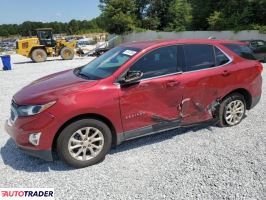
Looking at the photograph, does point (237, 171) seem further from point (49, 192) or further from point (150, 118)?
point (49, 192)

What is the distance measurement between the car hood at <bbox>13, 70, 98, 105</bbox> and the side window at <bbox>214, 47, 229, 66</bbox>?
2.25 meters

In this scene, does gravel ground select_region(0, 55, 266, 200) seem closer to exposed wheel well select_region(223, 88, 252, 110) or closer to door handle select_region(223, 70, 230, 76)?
exposed wheel well select_region(223, 88, 252, 110)

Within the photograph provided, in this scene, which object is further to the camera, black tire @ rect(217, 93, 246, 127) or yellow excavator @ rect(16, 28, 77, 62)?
yellow excavator @ rect(16, 28, 77, 62)

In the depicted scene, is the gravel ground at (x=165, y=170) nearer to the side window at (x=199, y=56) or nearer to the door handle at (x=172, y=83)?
the door handle at (x=172, y=83)

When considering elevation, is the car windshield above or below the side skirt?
above

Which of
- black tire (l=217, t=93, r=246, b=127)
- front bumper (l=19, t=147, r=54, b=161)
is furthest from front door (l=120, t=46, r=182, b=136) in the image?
front bumper (l=19, t=147, r=54, b=161)

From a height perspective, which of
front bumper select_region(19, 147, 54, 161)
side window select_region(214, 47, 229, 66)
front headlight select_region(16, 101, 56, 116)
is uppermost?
side window select_region(214, 47, 229, 66)

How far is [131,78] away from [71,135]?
1142mm

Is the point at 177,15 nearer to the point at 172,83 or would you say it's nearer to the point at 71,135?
the point at 172,83

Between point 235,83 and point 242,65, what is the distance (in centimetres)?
38

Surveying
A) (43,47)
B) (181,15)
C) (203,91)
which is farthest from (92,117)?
(181,15)

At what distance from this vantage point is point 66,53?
70.3ft

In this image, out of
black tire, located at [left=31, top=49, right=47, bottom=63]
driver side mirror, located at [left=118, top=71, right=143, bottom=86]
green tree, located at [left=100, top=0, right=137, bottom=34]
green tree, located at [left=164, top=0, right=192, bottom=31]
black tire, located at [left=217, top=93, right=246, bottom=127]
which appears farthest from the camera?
green tree, located at [left=164, top=0, right=192, bottom=31]

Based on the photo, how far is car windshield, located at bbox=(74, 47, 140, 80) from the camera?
436 cm
